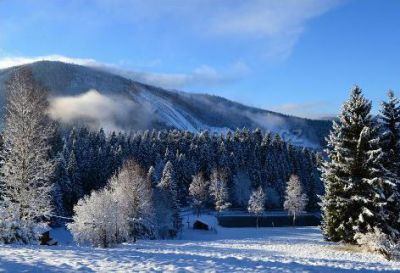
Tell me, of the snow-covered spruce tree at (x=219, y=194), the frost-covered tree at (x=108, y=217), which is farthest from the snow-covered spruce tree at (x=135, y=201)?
the snow-covered spruce tree at (x=219, y=194)

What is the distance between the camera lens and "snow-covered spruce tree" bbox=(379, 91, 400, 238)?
32250mm

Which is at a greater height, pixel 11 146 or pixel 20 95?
pixel 20 95

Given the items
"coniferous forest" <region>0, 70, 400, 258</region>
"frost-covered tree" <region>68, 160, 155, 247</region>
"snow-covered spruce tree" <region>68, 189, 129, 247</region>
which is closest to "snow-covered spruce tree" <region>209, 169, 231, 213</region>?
"coniferous forest" <region>0, 70, 400, 258</region>

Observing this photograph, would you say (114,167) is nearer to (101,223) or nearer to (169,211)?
(169,211)

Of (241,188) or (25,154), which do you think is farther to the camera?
(241,188)

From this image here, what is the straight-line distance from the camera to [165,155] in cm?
13550

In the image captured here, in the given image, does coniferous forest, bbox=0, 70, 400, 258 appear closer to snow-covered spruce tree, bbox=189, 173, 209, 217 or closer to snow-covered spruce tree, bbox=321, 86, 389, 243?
snow-covered spruce tree, bbox=321, 86, 389, 243

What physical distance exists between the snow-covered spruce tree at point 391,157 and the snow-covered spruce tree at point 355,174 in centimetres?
54

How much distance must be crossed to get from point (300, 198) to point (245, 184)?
1307 inches

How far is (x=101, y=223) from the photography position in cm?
4778

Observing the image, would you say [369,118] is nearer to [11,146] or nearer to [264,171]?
[11,146]

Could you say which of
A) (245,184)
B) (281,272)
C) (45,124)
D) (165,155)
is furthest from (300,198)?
(281,272)

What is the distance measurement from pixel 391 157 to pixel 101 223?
29211mm

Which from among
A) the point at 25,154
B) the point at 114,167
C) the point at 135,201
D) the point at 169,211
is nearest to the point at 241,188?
the point at 114,167
